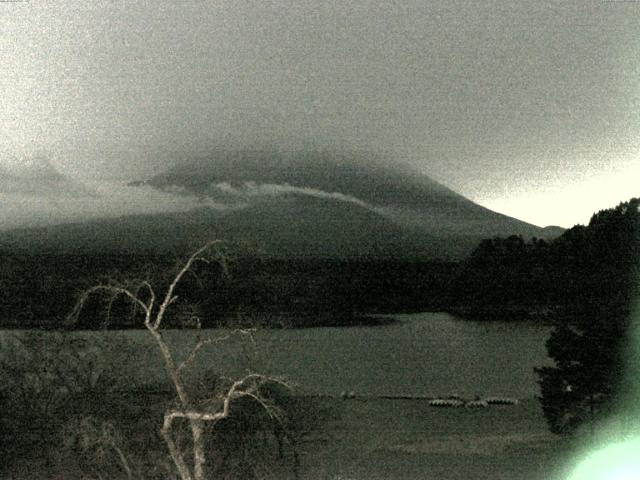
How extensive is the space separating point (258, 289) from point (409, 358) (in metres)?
2.58

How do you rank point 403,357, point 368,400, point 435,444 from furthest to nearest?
1. point 403,357
2. point 368,400
3. point 435,444

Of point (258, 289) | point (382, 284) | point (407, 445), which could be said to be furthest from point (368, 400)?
point (258, 289)

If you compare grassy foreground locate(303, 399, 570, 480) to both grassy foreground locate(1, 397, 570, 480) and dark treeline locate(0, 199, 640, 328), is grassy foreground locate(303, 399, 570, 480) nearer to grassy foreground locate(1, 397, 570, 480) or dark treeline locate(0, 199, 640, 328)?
grassy foreground locate(1, 397, 570, 480)

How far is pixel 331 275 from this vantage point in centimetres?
848

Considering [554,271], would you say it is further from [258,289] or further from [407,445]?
[258,289]

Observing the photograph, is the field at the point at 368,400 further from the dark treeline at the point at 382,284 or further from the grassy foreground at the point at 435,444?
the dark treeline at the point at 382,284

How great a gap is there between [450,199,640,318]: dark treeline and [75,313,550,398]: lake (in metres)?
0.38

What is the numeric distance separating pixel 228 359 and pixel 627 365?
4884mm

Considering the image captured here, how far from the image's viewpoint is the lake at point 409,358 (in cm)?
826

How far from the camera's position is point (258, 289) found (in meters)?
7.88

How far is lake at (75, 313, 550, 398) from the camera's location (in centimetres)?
826

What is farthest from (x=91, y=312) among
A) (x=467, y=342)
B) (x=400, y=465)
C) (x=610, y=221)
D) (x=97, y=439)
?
(x=610, y=221)

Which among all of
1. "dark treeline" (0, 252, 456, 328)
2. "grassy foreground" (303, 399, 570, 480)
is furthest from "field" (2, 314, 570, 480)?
"dark treeline" (0, 252, 456, 328)

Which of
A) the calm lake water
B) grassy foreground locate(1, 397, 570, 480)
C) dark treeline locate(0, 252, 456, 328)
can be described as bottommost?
grassy foreground locate(1, 397, 570, 480)
